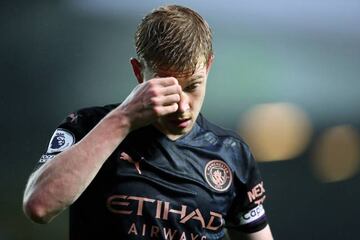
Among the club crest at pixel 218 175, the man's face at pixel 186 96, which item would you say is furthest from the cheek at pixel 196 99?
the club crest at pixel 218 175

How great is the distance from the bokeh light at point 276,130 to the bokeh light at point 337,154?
0.04 m

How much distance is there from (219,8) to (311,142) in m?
0.39

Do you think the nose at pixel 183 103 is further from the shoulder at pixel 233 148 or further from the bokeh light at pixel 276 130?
the bokeh light at pixel 276 130

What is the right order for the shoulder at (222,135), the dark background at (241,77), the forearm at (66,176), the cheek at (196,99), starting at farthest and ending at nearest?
the dark background at (241,77) < the shoulder at (222,135) < the cheek at (196,99) < the forearm at (66,176)

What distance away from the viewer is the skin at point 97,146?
2.23 feet

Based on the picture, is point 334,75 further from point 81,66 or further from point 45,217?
point 45,217

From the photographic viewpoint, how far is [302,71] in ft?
4.46

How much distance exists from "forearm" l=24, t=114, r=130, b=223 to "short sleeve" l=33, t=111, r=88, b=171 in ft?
0.19

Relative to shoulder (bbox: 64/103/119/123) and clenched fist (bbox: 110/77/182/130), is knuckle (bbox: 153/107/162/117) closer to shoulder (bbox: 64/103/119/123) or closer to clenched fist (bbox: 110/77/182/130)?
clenched fist (bbox: 110/77/182/130)

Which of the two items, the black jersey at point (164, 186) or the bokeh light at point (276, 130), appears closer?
the black jersey at point (164, 186)

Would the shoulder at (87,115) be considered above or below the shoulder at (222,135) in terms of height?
above

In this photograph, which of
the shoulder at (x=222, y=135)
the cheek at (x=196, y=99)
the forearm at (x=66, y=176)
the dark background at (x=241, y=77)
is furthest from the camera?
the dark background at (x=241, y=77)

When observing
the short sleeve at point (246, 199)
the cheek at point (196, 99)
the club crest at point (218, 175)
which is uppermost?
the cheek at point (196, 99)

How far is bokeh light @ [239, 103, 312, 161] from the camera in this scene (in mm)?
1355
